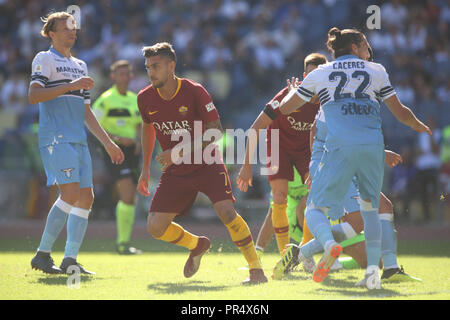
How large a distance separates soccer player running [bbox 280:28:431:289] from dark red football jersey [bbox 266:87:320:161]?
1.94m

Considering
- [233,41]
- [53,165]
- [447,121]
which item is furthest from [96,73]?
[53,165]

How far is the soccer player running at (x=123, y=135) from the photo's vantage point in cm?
1055

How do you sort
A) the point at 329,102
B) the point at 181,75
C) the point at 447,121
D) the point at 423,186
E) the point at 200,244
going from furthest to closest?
the point at 181,75, the point at 447,121, the point at 423,186, the point at 200,244, the point at 329,102

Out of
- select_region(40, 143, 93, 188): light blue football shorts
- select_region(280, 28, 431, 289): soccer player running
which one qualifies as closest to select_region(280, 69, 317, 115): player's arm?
select_region(280, 28, 431, 289): soccer player running

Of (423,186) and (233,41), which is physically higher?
(233,41)

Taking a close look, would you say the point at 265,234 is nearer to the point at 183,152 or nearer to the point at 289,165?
the point at 289,165

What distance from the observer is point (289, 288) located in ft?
20.9

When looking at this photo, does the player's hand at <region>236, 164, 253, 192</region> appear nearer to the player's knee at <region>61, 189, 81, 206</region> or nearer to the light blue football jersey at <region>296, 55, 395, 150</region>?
the light blue football jersey at <region>296, 55, 395, 150</region>

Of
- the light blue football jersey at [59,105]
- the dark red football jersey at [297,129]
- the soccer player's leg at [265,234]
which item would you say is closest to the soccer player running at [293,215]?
the soccer player's leg at [265,234]

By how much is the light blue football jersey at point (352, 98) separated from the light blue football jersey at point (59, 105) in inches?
106

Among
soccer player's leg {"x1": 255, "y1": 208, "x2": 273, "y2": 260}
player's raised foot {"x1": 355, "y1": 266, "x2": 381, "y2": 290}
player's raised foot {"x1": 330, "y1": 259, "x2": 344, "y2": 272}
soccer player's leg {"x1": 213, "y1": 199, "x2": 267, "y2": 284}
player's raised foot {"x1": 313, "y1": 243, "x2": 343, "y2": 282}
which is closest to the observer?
player's raised foot {"x1": 313, "y1": 243, "x2": 343, "y2": 282}

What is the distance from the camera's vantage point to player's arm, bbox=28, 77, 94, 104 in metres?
7.10

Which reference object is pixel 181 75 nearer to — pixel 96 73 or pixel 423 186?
pixel 96 73
